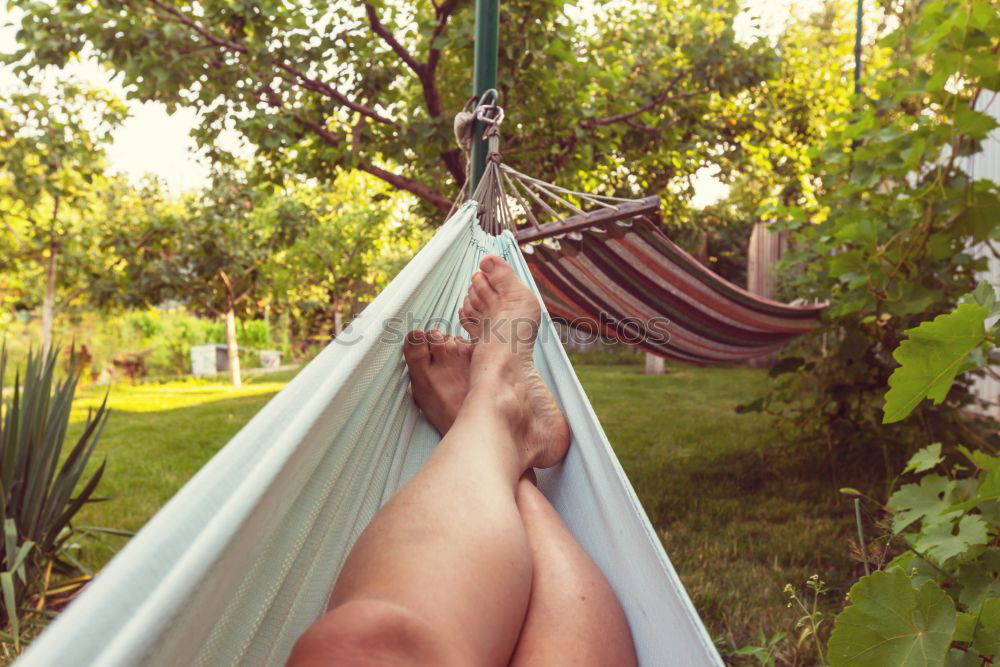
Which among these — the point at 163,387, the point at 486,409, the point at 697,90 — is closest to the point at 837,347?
the point at 697,90

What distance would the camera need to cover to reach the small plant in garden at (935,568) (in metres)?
0.74

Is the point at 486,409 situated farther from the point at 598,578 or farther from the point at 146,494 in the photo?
the point at 146,494

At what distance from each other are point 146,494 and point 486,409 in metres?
2.89

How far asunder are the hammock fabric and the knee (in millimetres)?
1525

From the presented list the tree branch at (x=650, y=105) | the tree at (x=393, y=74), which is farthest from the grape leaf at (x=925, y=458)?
the tree branch at (x=650, y=105)

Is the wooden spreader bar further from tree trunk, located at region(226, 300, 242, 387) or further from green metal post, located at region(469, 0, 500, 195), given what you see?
tree trunk, located at region(226, 300, 242, 387)

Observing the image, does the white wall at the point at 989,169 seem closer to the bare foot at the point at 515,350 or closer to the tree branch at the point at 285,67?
the tree branch at the point at 285,67

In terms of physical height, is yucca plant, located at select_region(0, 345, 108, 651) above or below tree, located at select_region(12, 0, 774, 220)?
below

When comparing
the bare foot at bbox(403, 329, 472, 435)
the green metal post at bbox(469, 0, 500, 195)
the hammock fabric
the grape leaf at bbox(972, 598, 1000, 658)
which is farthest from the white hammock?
the hammock fabric

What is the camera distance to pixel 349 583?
0.70 meters

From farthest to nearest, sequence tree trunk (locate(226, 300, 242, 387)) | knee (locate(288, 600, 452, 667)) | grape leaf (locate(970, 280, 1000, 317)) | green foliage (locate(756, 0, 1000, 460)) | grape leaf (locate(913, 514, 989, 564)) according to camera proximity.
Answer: tree trunk (locate(226, 300, 242, 387)) < green foliage (locate(756, 0, 1000, 460)) < grape leaf (locate(970, 280, 1000, 317)) < grape leaf (locate(913, 514, 989, 564)) < knee (locate(288, 600, 452, 667))

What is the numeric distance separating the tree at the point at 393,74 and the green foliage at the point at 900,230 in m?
1.18

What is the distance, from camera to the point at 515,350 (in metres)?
1.30

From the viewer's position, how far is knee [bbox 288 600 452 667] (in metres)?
0.56
